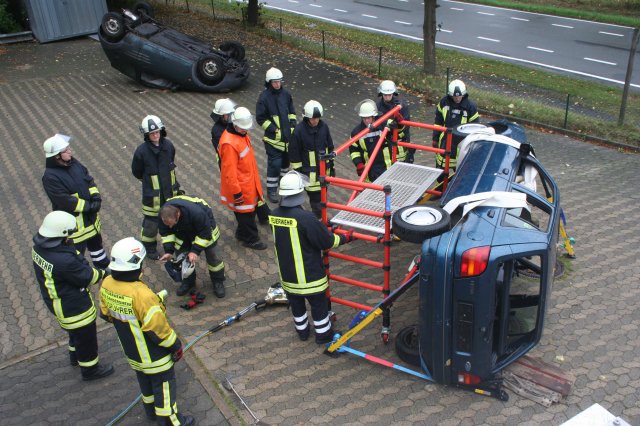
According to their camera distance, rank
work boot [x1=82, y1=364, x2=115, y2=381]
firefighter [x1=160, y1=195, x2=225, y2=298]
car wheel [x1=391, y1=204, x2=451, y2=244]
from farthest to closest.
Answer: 1. firefighter [x1=160, y1=195, x2=225, y2=298]
2. work boot [x1=82, y1=364, x2=115, y2=381]
3. car wheel [x1=391, y1=204, x2=451, y2=244]

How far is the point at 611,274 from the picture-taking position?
21.2 ft

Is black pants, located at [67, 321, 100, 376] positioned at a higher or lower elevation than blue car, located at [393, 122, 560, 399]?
lower

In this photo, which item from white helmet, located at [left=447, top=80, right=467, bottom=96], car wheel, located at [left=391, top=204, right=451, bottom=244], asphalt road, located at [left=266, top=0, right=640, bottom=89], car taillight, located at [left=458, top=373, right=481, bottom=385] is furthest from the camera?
asphalt road, located at [left=266, top=0, right=640, bottom=89]

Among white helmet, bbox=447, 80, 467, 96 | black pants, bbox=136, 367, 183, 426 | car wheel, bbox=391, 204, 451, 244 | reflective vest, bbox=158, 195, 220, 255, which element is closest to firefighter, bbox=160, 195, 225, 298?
reflective vest, bbox=158, 195, 220, 255

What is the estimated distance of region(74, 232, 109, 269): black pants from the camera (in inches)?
258

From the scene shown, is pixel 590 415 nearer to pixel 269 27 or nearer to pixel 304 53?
pixel 304 53

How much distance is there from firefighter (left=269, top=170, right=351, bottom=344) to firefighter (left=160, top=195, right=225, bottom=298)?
95cm

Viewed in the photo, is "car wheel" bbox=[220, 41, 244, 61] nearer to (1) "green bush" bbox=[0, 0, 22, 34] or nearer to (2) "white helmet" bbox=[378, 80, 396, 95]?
(2) "white helmet" bbox=[378, 80, 396, 95]

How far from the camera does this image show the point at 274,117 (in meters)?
8.09

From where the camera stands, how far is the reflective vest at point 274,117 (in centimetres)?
807

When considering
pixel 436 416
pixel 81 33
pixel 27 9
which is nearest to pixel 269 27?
pixel 81 33

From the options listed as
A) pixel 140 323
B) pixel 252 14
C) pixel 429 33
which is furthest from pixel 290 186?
pixel 252 14

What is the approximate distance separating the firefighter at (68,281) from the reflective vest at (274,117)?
360cm

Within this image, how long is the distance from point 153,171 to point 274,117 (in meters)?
2.08
